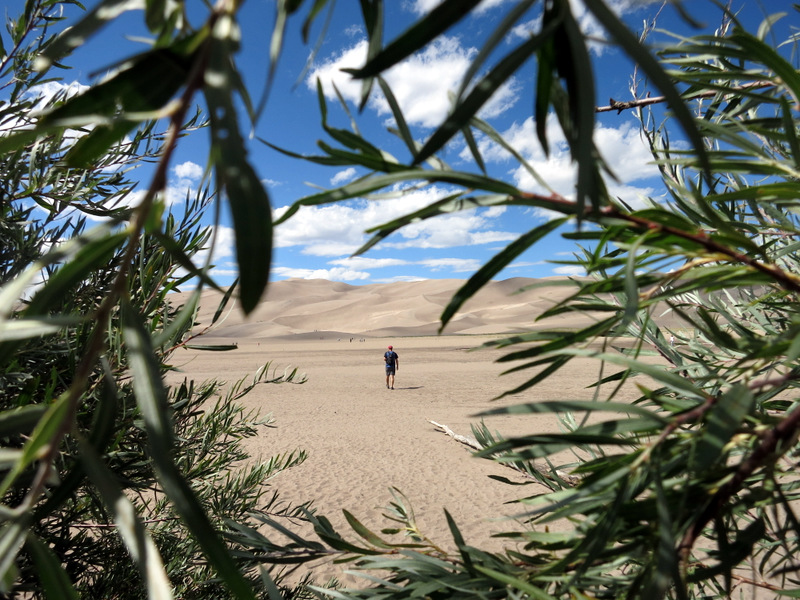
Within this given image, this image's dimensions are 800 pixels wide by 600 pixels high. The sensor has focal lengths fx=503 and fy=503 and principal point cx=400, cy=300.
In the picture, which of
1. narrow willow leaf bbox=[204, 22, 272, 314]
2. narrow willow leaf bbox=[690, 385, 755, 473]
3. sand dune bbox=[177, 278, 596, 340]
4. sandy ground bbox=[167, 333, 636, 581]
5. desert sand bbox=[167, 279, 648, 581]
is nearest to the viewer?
narrow willow leaf bbox=[204, 22, 272, 314]

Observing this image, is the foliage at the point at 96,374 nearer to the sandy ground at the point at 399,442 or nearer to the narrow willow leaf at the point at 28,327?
the narrow willow leaf at the point at 28,327

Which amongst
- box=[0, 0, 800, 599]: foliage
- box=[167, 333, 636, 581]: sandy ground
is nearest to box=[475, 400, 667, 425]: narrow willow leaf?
box=[0, 0, 800, 599]: foliage

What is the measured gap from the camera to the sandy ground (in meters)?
4.69

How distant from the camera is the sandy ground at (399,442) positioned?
4.69 metres

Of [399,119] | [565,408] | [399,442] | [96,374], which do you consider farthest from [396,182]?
[399,442]

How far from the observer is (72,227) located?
3.63ft

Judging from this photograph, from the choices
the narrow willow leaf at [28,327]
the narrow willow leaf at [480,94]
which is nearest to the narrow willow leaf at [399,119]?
the narrow willow leaf at [480,94]

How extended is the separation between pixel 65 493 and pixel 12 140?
18cm

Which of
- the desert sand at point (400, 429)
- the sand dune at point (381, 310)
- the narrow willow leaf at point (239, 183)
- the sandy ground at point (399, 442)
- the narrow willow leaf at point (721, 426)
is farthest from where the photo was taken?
the sand dune at point (381, 310)

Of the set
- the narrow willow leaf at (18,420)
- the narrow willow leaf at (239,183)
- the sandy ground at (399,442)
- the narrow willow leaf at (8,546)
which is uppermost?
the narrow willow leaf at (239,183)

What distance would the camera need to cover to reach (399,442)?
6.79 m

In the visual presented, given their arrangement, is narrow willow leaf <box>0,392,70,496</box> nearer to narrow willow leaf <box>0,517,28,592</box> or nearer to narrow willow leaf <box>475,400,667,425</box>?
narrow willow leaf <box>0,517,28,592</box>

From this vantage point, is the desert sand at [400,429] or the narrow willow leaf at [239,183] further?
the desert sand at [400,429]

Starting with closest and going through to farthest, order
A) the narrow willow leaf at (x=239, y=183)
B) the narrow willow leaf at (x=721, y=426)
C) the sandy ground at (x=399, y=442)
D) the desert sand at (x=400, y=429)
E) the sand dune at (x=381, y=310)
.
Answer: the narrow willow leaf at (x=239, y=183), the narrow willow leaf at (x=721, y=426), the desert sand at (x=400, y=429), the sandy ground at (x=399, y=442), the sand dune at (x=381, y=310)
